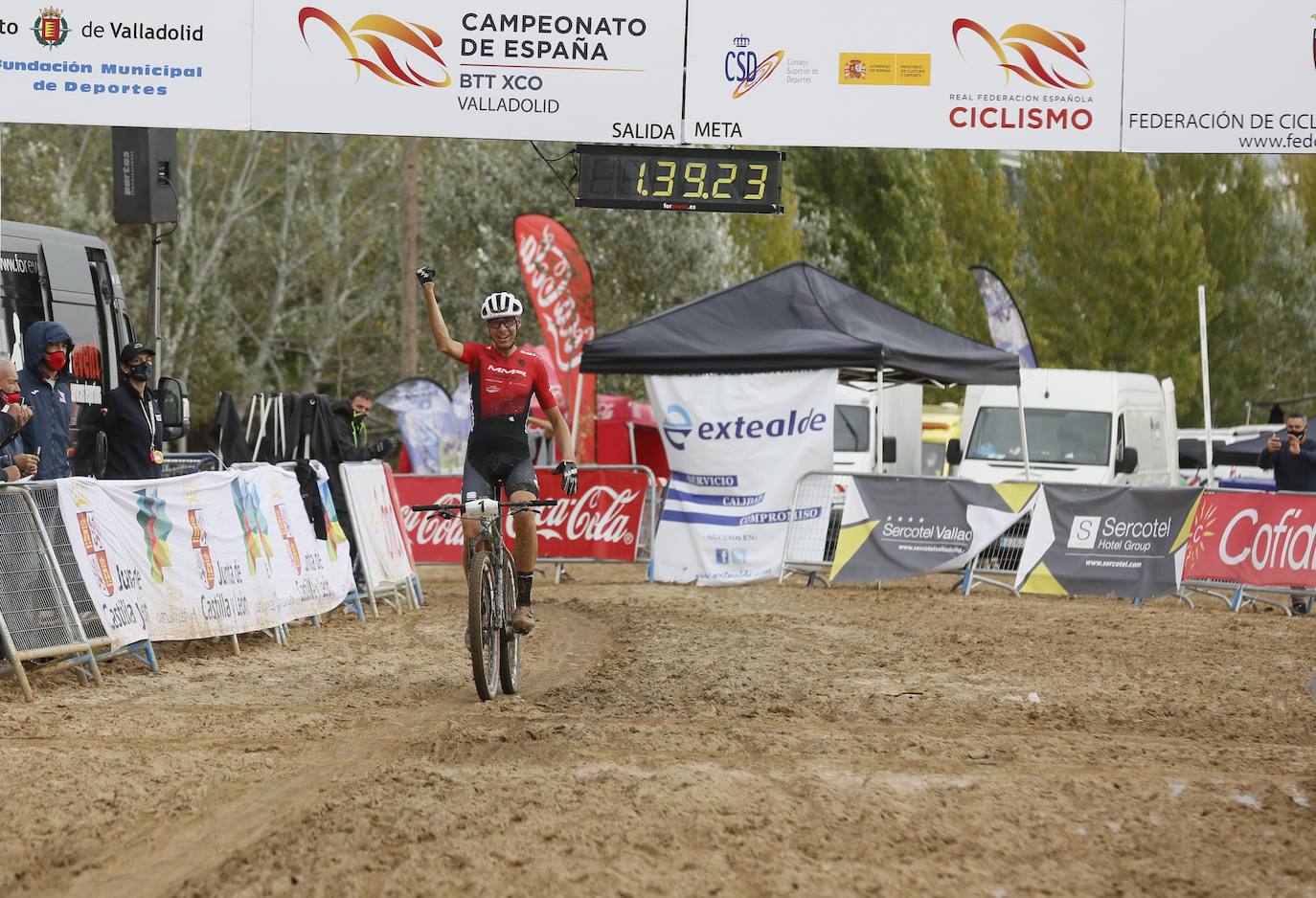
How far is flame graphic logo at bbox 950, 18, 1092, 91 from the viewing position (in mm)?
14500

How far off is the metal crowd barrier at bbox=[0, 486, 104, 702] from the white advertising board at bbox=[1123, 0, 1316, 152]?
9738mm

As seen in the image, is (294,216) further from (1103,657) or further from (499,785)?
(499,785)

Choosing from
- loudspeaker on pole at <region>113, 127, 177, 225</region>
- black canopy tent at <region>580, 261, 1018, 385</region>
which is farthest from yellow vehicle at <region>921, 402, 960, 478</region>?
loudspeaker on pole at <region>113, 127, 177, 225</region>

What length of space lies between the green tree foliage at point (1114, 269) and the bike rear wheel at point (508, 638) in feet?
139

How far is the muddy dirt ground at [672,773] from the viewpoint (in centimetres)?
528

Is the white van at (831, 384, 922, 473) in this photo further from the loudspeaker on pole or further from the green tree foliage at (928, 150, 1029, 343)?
the green tree foliage at (928, 150, 1029, 343)

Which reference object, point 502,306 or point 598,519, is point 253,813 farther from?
point 598,519

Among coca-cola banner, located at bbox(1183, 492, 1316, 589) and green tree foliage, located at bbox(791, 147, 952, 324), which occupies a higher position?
green tree foliage, located at bbox(791, 147, 952, 324)

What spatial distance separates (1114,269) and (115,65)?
39.8m

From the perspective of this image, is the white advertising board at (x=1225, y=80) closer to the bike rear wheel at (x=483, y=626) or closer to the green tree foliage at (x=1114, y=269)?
the bike rear wheel at (x=483, y=626)

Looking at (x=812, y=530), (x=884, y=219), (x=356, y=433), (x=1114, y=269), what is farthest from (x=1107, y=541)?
(x=1114, y=269)

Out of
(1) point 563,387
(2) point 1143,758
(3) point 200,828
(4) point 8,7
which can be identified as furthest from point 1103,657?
(1) point 563,387

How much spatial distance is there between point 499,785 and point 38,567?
4333 millimetres

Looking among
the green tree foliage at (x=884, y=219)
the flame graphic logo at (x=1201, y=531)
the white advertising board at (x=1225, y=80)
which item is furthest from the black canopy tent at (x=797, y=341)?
the green tree foliage at (x=884, y=219)
